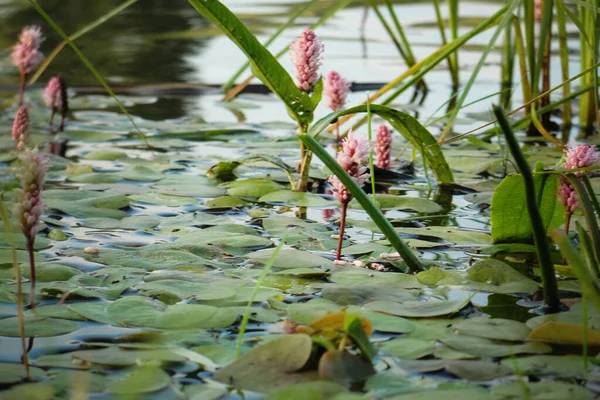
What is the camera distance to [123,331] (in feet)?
3.98

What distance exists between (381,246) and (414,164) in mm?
918

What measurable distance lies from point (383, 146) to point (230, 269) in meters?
0.89

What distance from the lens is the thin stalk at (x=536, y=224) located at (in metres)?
1.06

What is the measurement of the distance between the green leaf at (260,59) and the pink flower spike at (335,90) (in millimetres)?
524

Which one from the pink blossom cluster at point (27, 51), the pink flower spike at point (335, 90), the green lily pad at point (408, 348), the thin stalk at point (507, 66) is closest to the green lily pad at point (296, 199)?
the pink flower spike at point (335, 90)

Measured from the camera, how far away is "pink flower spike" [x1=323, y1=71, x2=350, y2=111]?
2361 millimetres

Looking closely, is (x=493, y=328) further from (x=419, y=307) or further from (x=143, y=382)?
(x=143, y=382)

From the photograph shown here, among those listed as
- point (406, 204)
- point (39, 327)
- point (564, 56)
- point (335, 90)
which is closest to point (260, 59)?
point (406, 204)

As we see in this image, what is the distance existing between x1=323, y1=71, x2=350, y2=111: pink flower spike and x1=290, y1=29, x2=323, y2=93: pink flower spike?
457 mm

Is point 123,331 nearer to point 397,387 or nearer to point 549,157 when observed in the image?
point 397,387

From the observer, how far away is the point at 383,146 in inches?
89.4

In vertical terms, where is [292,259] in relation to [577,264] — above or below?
below

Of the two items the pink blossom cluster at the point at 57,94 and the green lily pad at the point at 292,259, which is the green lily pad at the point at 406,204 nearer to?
the green lily pad at the point at 292,259

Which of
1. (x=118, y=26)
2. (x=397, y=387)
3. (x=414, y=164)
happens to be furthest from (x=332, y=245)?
(x=118, y=26)
